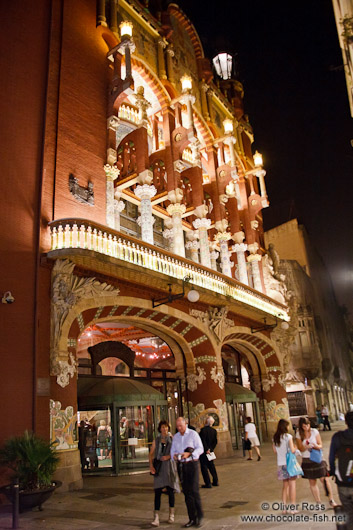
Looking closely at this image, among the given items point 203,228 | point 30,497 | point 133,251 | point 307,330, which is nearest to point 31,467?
point 30,497

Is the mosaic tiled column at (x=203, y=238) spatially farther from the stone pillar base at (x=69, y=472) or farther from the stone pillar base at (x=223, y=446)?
the stone pillar base at (x=69, y=472)

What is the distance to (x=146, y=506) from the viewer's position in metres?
8.74

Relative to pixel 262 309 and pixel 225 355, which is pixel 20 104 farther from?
pixel 225 355

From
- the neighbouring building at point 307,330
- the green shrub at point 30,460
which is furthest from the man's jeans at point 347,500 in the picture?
the neighbouring building at point 307,330

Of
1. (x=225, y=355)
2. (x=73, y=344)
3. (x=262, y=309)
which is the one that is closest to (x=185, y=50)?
(x=262, y=309)

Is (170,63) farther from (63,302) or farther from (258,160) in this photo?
(63,302)

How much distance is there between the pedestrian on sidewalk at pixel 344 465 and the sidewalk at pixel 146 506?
5.58ft

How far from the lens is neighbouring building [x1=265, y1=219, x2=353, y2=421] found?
116 ft

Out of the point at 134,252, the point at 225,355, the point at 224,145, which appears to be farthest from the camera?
the point at 224,145

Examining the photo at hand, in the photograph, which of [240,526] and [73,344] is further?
[73,344]

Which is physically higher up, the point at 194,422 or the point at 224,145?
the point at 224,145

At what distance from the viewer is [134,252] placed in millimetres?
14391

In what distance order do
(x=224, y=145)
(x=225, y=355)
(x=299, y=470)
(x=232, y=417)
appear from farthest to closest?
(x=224, y=145)
(x=225, y=355)
(x=232, y=417)
(x=299, y=470)

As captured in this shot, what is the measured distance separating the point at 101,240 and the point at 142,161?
542 cm
